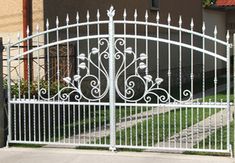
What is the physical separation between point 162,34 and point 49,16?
8.04 metres

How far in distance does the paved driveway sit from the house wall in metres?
17.5

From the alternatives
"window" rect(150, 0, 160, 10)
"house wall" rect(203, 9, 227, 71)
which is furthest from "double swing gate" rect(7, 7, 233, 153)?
"house wall" rect(203, 9, 227, 71)

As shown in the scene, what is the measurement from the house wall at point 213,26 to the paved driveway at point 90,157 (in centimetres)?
1750

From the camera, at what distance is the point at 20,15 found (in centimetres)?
1295

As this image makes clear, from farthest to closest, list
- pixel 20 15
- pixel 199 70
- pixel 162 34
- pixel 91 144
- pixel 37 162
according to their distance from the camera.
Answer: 1. pixel 199 70
2. pixel 162 34
3. pixel 20 15
4. pixel 91 144
5. pixel 37 162

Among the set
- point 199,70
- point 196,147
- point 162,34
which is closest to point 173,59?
point 162,34

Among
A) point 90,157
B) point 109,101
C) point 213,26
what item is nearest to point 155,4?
point 213,26

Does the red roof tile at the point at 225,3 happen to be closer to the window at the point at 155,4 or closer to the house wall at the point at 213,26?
the house wall at the point at 213,26

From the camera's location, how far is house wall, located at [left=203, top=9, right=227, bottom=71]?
2584cm

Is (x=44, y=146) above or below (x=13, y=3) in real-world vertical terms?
below

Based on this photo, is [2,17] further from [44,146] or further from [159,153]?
[159,153]

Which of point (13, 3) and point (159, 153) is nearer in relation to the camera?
point (159, 153)

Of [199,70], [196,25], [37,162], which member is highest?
[196,25]

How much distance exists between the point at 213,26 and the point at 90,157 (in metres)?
19.6
